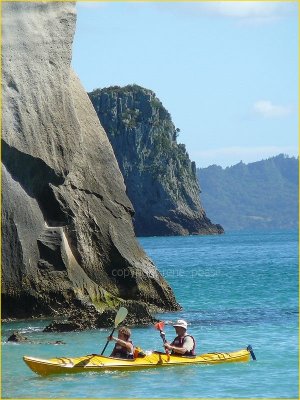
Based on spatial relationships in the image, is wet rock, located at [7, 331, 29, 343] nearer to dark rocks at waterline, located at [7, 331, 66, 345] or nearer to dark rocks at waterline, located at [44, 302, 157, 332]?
dark rocks at waterline, located at [7, 331, 66, 345]

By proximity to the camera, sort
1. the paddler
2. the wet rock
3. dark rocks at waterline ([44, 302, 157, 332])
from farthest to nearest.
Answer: dark rocks at waterline ([44, 302, 157, 332]) → the wet rock → the paddler

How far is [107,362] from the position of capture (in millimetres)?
22094

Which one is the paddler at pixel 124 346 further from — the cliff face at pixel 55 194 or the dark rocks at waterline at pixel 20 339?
the cliff face at pixel 55 194

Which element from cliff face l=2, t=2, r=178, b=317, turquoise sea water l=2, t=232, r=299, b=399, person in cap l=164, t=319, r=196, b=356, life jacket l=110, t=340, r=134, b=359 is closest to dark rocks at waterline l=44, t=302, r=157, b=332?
turquoise sea water l=2, t=232, r=299, b=399

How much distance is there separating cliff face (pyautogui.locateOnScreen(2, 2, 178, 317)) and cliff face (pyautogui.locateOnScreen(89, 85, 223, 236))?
12573 cm

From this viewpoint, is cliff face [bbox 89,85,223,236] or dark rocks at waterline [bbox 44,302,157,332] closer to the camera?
dark rocks at waterline [bbox 44,302,157,332]

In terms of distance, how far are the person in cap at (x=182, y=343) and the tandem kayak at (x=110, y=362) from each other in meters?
0.16

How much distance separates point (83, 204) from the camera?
32406mm

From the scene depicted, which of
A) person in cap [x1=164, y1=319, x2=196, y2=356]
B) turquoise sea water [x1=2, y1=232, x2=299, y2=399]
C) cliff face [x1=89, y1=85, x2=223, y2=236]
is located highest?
cliff face [x1=89, y1=85, x2=223, y2=236]

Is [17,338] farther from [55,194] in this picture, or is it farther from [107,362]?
[55,194]

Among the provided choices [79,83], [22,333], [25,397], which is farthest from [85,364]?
[79,83]

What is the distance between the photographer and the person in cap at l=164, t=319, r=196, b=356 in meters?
23.1

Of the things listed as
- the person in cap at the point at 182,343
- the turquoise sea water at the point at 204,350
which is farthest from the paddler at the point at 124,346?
the person in cap at the point at 182,343

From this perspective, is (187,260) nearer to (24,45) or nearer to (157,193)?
(24,45)
